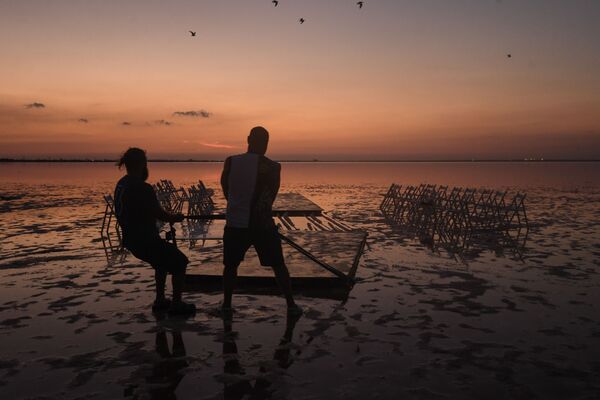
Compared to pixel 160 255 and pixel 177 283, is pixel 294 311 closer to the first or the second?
pixel 177 283

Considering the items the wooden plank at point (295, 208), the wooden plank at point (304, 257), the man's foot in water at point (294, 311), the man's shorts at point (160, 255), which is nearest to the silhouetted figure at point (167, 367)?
the man's shorts at point (160, 255)

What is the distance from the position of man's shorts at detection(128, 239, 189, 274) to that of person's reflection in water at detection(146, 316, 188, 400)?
2.29ft

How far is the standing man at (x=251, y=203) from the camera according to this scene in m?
5.40

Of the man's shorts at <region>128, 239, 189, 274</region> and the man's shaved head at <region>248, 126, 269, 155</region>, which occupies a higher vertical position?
the man's shaved head at <region>248, 126, 269, 155</region>

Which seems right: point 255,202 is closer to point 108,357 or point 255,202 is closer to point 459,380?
point 108,357

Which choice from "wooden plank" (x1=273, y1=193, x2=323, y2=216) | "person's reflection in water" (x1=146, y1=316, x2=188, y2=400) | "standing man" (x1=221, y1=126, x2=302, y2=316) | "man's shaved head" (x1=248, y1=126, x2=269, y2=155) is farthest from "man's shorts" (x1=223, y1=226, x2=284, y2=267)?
"wooden plank" (x1=273, y1=193, x2=323, y2=216)

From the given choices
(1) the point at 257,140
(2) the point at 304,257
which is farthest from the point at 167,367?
(2) the point at 304,257

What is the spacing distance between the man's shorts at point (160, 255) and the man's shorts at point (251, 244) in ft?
1.81

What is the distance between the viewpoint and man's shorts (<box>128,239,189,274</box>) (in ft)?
17.9

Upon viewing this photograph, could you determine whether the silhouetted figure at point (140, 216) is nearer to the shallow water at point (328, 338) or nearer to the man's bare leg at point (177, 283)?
the man's bare leg at point (177, 283)

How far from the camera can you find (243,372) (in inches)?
164

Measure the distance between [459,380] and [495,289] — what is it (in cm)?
347

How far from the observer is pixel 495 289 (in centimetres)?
717

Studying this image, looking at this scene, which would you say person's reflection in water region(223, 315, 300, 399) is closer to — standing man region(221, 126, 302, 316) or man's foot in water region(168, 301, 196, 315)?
man's foot in water region(168, 301, 196, 315)
